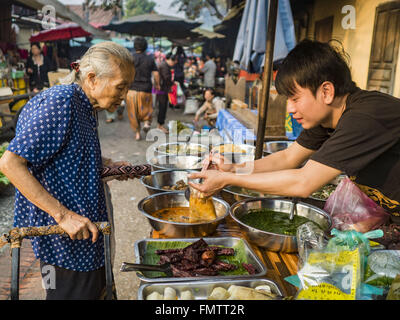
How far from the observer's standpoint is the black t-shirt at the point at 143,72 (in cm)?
828

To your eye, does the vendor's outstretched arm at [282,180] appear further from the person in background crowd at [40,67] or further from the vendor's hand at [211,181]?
the person in background crowd at [40,67]

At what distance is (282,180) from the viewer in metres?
1.79

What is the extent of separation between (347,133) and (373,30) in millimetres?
5030

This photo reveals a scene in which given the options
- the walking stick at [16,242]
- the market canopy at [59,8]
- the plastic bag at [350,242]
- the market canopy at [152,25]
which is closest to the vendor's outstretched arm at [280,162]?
the plastic bag at [350,242]

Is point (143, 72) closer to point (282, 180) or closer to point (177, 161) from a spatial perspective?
point (177, 161)

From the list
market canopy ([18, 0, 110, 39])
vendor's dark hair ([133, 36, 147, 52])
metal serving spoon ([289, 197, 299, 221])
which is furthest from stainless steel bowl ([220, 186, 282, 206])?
market canopy ([18, 0, 110, 39])

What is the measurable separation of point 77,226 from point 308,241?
1.08 meters

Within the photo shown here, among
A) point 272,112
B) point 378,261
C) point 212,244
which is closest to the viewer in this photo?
point 378,261

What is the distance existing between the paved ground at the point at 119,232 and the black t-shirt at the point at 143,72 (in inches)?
57.6

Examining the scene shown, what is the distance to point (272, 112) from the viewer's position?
15.3 ft

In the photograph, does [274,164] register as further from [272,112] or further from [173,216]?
[272,112]

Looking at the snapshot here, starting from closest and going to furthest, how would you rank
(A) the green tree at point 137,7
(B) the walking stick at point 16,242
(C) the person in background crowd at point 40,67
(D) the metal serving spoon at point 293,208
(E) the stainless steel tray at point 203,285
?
(B) the walking stick at point 16,242
(E) the stainless steel tray at point 203,285
(D) the metal serving spoon at point 293,208
(C) the person in background crowd at point 40,67
(A) the green tree at point 137,7

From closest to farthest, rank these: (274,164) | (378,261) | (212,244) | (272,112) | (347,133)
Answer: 1. (378,261)
2. (347,133)
3. (212,244)
4. (274,164)
5. (272,112)
